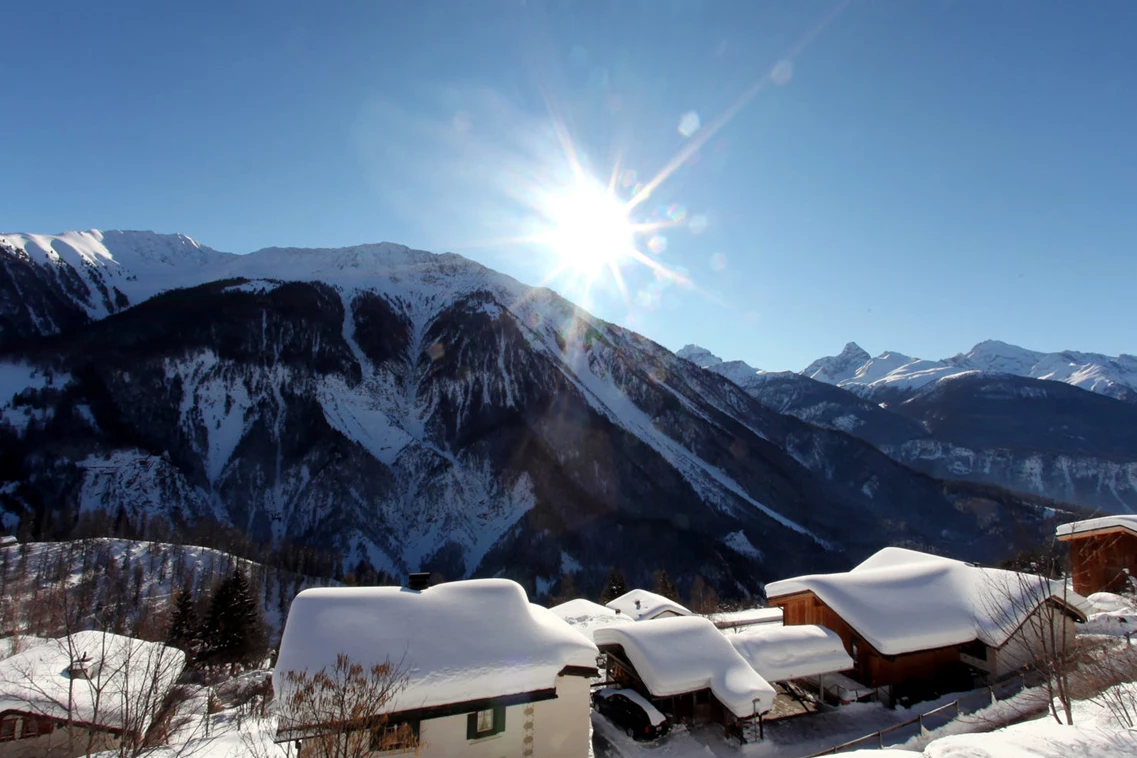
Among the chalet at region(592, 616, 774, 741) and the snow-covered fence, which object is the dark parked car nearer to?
the chalet at region(592, 616, 774, 741)

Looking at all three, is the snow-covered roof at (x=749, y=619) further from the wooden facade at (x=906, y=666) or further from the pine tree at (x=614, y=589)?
the pine tree at (x=614, y=589)

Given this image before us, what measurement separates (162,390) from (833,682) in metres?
173

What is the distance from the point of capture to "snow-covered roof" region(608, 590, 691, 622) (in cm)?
4176

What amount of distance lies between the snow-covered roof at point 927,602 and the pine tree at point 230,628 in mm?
43148

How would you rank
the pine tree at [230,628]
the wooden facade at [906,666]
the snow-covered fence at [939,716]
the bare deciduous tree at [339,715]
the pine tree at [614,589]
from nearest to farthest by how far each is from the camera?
the bare deciduous tree at [339,715] < the snow-covered fence at [939,716] < the wooden facade at [906,666] < the pine tree at [230,628] < the pine tree at [614,589]

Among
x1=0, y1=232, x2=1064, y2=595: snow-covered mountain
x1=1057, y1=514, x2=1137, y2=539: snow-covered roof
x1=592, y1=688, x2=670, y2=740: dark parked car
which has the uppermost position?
x1=0, y1=232, x2=1064, y2=595: snow-covered mountain

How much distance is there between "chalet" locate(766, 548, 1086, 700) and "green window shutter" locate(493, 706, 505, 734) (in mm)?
16378

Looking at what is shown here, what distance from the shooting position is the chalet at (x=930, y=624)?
81.8 feet

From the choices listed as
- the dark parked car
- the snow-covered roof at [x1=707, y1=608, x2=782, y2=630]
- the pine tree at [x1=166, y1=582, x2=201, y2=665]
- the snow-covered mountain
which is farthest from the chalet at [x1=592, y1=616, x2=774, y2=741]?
the snow-covered mountain

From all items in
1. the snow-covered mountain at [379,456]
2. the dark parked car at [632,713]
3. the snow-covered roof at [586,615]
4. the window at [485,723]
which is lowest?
the dark parked car at [632,713]

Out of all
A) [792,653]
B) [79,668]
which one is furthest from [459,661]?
[792,653]

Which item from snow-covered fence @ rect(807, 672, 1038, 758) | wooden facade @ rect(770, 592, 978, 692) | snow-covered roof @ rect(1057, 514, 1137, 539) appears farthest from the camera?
snow-covered roof @ rect(1057, 514, 1137, 539)

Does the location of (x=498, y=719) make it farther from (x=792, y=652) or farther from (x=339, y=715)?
(x=792, y=652)

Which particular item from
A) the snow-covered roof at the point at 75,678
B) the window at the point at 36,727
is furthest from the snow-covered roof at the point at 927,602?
the window at the point at 36,727
